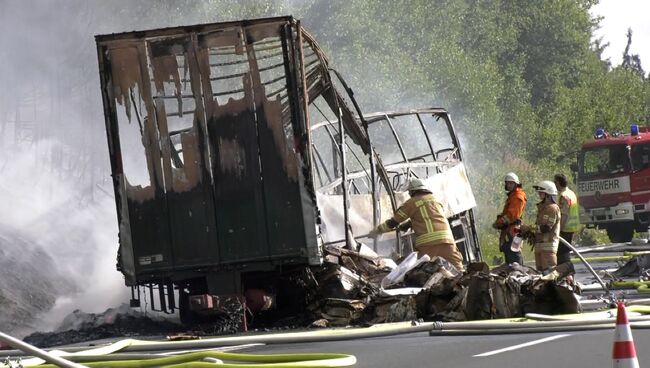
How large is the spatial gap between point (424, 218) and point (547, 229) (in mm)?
2136

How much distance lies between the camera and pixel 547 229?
16594mm

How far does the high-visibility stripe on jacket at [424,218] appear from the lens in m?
15.1

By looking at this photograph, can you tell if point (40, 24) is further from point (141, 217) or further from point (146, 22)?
point (141, 217)

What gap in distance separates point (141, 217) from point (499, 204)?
29.1 meters

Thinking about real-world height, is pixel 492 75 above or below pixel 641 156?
above

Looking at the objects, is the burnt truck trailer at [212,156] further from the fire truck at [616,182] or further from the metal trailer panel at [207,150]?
the fire truck at [616,182]

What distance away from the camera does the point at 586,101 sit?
54.5 meters

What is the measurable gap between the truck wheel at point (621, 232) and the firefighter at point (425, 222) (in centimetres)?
1997

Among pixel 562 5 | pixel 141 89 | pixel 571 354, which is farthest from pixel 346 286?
pixel 562 5

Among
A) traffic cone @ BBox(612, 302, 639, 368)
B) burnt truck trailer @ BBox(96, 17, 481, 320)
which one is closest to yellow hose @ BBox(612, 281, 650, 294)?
burnt truck trailer @ BBox(96, 17, 481, 320)

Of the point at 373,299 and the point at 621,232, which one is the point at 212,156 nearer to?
the point at 373,299

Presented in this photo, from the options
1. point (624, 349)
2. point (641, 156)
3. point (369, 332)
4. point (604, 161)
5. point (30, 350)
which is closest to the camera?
point (624, 349)

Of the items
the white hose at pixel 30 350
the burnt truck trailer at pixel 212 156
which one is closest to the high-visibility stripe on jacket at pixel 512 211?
the burnt truck trailer at pixel 212 156

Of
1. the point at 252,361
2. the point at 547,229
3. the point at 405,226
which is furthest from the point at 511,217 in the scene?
the point at 252,361
